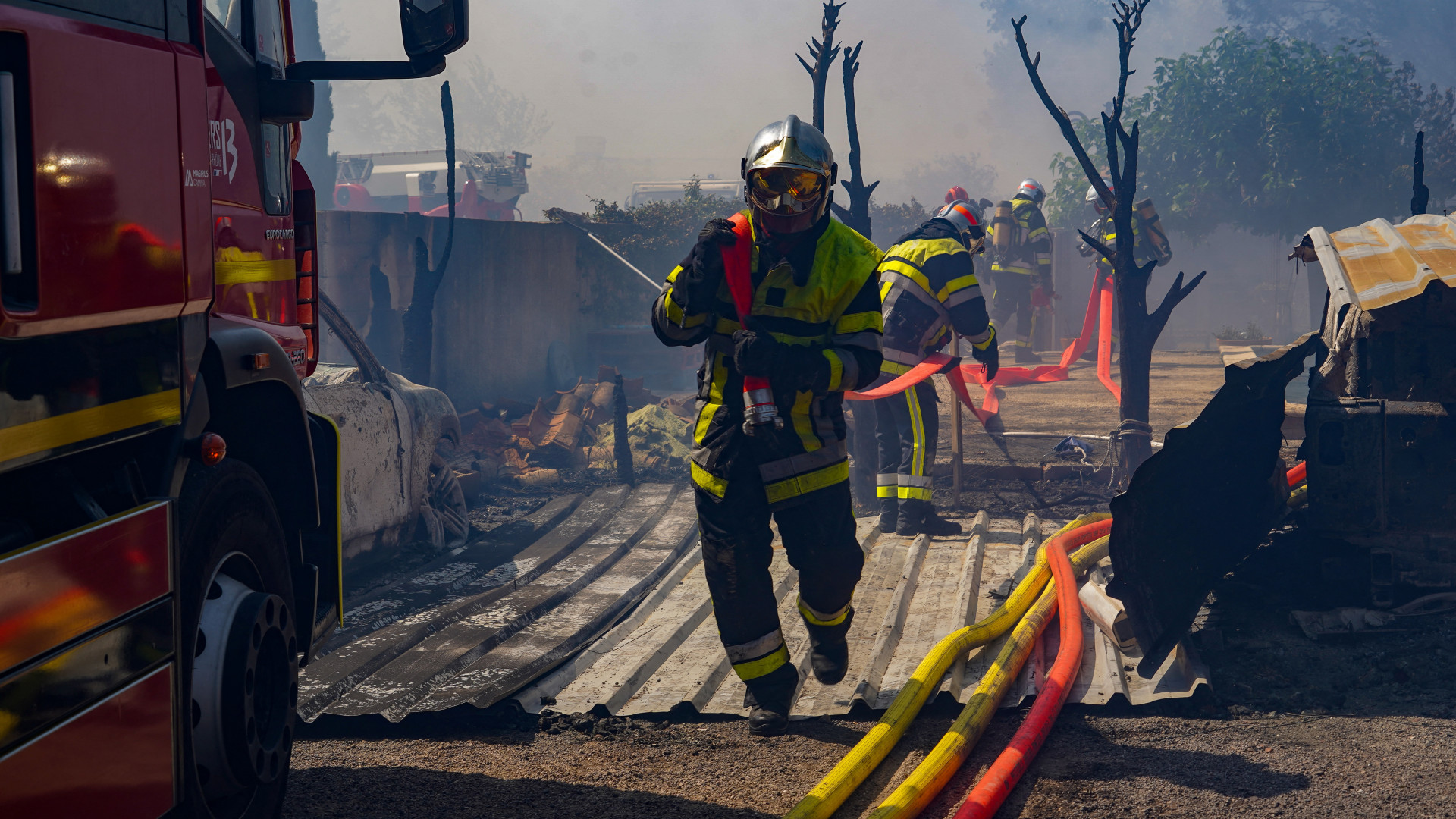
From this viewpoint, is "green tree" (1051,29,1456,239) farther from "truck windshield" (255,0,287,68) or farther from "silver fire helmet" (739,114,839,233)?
"truck windshield" (255,0,287,68)

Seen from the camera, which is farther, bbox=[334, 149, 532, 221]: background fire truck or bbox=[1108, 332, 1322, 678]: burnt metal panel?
bbox=[334, 149, 532, 221]: background fire truck

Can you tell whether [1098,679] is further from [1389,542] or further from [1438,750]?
[1389,542]

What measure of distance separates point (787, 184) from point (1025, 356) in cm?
1486

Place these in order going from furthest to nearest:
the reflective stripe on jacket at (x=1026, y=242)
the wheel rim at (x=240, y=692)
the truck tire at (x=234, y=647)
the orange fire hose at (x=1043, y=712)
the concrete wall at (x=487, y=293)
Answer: the reflective stripe on jacket at (x=1026, y=242)
the concrete wall at (x=487, y=293)
the orange fire hose at (x=1043, y=712)
the wheel rim at (x=240, y=692)
the truck tire at (x=234, y=647)

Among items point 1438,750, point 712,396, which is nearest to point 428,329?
point 712,396

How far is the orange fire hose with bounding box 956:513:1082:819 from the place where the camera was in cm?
277

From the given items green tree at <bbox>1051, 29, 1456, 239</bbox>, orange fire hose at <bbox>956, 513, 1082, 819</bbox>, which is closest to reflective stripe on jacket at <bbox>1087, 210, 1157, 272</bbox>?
green tree at <bbox>1051, 29, 1456, 239</bbox>

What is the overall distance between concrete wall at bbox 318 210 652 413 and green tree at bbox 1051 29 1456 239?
45.1 feet

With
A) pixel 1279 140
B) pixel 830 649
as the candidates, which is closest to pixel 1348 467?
pixel 830 649

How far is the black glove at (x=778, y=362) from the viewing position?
340 cm

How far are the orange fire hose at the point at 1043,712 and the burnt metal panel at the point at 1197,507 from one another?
0.84 ft

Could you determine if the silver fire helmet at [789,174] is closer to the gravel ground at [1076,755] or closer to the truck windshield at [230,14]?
the truck windshield at [230,14]

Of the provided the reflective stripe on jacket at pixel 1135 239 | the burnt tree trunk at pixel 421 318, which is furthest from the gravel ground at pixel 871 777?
the reflective stripe on jacket at pixel 1135 239

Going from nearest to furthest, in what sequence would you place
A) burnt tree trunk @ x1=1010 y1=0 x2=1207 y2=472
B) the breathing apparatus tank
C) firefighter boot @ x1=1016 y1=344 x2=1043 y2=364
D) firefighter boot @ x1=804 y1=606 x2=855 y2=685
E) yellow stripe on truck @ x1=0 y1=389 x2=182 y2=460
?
yellow stripe on truck @ x1=0 y1=389 x2=182 y2=460
firefighter boot @ x1=804 y1=606 x2=855 y2=685
burnt tree trunk @ x1=1010 y1=0 x2=1207 y2=472
the breathing apparatus tank
firefighter boot @ x1=1016 y1=344 x2=1043 y2=364
